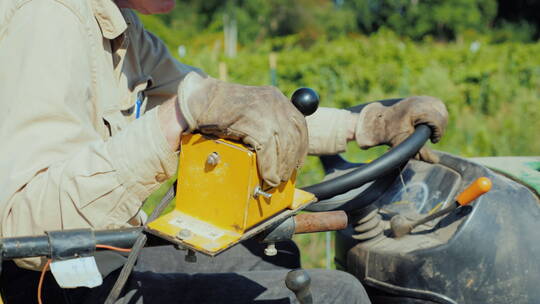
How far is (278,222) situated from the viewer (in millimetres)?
1326

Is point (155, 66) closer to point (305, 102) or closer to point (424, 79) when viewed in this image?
point (305, 102)

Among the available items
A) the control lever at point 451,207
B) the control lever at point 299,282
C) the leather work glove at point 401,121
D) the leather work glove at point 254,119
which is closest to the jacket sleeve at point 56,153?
the leather work glove at point 254,119

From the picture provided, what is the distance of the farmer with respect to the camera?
1.28 metres

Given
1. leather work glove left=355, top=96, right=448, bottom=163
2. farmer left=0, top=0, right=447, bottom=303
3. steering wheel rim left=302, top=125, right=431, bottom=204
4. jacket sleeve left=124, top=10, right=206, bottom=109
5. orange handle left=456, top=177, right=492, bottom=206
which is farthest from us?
jacket sleeve left=124, top=10, right=206, bottom=109

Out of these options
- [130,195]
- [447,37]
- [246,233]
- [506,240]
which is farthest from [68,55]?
[447,37]

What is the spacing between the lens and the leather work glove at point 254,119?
1237 millimetres

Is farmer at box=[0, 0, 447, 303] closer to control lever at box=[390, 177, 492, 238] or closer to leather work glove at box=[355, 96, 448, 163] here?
leather work glove at box=[355, 96, 448, 163]

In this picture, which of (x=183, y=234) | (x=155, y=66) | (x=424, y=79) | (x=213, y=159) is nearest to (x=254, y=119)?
(x=213, y=159)

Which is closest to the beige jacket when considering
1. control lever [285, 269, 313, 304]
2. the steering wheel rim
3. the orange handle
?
control lever [285, 269, 313, 304]

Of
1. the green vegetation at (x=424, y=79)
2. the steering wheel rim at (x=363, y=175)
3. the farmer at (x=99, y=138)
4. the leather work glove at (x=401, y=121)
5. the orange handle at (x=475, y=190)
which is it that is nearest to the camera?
the farmer at (x=99, y=138)

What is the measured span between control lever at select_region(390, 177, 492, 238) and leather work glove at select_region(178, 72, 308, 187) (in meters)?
0.53

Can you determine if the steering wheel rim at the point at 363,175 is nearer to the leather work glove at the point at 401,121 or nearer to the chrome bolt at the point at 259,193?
the leather work glove at the point at 401,121

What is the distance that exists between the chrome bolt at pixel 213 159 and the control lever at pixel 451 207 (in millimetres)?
717

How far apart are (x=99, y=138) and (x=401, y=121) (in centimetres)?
101
